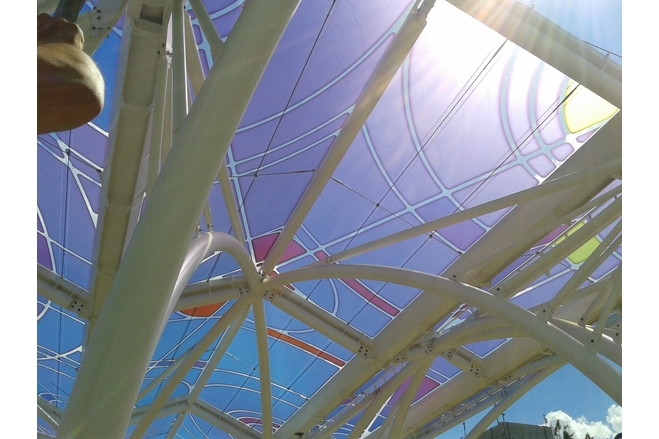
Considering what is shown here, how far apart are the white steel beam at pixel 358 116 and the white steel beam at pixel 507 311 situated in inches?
84.3

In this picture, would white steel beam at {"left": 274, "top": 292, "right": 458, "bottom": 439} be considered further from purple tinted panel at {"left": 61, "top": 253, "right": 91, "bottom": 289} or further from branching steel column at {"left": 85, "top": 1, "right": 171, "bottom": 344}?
purple tinted panel at {"left": 61, "top": 253, "right": 91, "bottom": 289}

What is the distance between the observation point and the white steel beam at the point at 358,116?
15117 mm

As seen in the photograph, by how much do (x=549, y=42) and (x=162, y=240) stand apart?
955 centimetres

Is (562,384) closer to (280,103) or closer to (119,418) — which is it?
(280,103)

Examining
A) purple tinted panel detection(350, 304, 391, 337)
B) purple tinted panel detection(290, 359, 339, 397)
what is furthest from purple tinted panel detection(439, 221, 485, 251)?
purple tinted panel detection(290, 359, 339, 397)

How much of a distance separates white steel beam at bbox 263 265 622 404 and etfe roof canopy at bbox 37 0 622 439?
53mm

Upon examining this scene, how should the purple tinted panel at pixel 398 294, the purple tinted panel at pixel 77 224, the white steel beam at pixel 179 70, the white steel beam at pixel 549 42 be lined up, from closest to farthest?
1. the white steel beam at pixel 179 70
2. the white steel beam at pixel 549 42
3. the purple tinted panel at pixel 77 224
4. the purple tinted panel at pixel 398 294

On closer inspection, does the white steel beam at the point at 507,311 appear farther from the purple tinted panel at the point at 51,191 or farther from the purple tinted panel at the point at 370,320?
the purple tinted panel at the point at 51,191

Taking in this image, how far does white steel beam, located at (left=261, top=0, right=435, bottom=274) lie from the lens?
15.1 meters

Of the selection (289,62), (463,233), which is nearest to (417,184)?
(463,233)

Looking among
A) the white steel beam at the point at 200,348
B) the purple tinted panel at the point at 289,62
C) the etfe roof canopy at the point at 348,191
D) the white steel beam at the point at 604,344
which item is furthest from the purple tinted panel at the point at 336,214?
the white steel beam at the point at 604,344

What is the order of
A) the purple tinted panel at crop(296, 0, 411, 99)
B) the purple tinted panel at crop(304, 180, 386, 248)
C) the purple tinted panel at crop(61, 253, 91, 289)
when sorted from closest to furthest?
the purple tinted panel at crop(296, 0, 411, 99), the purple tinted panel at crop(304, 180, 386, 248), the purple tinted panel at crop(61, 253, 91, 289)

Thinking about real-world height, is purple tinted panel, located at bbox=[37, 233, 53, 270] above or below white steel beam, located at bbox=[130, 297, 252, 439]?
→ above
